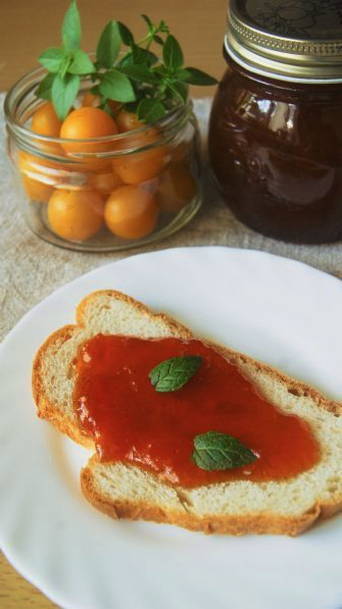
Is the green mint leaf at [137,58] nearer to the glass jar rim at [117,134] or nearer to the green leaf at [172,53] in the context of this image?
the green leaf at [172,53]

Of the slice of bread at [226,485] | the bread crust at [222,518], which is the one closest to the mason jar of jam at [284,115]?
the slice of bread at [226,485]

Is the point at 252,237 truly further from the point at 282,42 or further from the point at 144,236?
the point at 282,42

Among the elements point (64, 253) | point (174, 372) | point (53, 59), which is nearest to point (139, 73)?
point (53, 59)

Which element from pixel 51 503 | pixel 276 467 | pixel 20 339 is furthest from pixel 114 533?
pixel 20 339

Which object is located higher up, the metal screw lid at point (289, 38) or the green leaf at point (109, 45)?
the metal screw lid at point (289, 38)

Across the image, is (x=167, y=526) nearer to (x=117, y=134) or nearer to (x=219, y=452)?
(x=219, y=452)

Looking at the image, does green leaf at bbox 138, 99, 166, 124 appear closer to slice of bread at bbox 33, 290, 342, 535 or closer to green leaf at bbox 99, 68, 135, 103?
green leaf at bbox 99, 68, 135, 103

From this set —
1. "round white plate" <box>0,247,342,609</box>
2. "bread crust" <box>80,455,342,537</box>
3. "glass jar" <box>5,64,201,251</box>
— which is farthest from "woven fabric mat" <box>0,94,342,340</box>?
"bread crust" <box>80,455,342,537</box>
